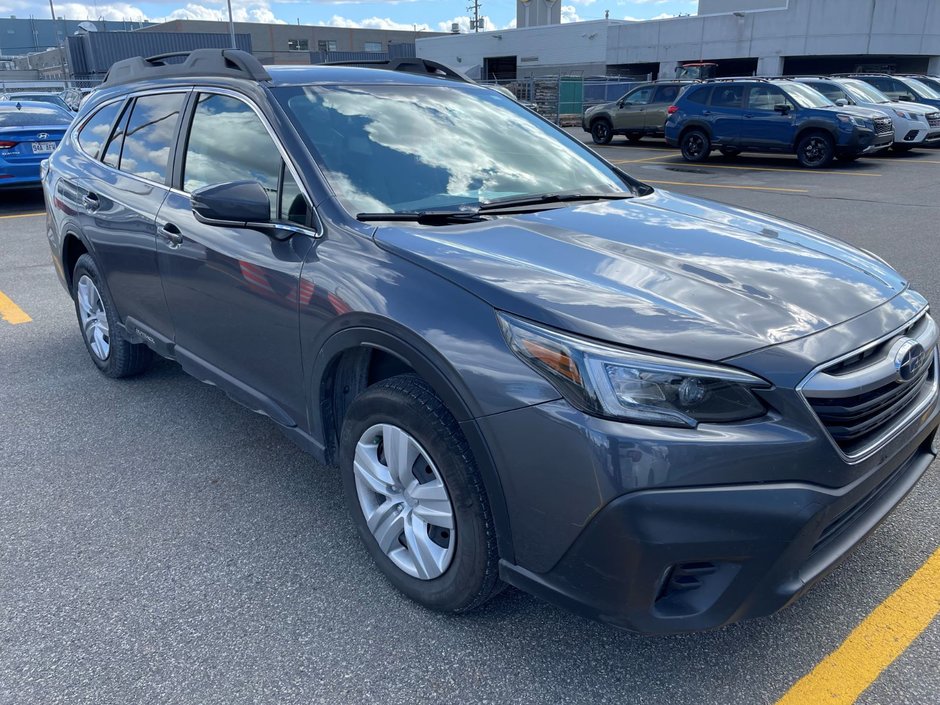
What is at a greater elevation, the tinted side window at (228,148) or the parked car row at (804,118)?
the tinted side window at (228,148)

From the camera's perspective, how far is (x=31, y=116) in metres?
12.0

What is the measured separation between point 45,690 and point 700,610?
6.43 feet

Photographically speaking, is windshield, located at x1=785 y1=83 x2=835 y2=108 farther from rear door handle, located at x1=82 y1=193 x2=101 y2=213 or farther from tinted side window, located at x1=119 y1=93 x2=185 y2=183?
rear door handle, located at x1=82 y1=193 x2=101 y2=213

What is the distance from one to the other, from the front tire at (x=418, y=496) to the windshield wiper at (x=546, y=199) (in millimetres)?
924

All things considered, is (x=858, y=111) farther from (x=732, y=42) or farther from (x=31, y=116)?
(x=732, y=42)

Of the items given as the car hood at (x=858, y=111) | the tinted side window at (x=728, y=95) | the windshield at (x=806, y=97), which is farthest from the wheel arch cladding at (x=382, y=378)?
the tinted side window at (x=728, y=95)

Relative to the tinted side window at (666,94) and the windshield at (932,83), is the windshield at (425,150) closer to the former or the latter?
the tinted side window at (666,94)

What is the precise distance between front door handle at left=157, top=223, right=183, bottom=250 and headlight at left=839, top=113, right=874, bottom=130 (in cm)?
1575

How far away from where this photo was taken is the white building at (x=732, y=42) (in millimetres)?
41562

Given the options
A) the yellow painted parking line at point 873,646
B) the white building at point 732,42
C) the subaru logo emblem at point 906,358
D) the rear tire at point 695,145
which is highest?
the white building at point 732,42

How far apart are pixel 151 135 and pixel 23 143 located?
8944 millimetres

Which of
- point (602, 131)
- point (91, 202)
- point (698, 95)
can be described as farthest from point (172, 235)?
point (602, 131)

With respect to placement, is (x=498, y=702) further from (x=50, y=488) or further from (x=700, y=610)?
(x=50, y=488)

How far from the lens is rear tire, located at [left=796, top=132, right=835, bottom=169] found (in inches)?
639
